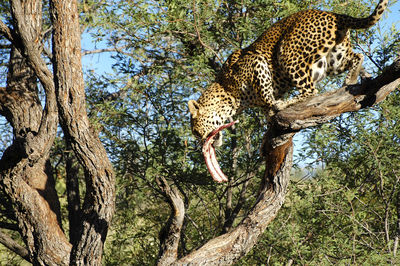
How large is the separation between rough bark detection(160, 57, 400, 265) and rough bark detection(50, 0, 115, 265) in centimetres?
128

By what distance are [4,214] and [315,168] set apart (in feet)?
16.5

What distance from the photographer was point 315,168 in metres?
8.07

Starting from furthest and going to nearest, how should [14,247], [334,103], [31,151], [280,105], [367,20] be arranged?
[14,247], [31,151], [280,105], [367,20], [334,103]

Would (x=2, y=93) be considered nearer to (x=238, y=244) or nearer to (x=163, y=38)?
(x=163, y=38)

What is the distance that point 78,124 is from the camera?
19.2 ft

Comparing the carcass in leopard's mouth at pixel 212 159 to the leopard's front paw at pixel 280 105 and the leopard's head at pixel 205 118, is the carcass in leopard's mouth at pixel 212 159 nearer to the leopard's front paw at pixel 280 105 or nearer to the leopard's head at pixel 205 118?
the leopard's head at pixel 205 118

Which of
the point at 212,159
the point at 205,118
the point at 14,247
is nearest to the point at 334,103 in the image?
the point at 212,159

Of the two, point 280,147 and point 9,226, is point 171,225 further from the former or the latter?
point 9,226

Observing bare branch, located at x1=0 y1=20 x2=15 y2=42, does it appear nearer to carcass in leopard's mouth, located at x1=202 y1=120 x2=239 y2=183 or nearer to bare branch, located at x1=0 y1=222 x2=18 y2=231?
carcass in leopard's mouth, located at x1=202 y1=120 x2=239 y2=183

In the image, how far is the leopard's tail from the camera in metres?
5.24

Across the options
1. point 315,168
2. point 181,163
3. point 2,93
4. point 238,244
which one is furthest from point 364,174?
point 2,93

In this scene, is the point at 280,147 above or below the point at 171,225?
above

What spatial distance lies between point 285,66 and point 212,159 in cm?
132

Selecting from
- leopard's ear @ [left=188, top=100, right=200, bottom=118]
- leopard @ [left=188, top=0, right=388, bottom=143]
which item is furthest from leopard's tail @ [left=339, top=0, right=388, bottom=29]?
leopard's ear @ [left=188, top=100, right=200, bottom=118]
